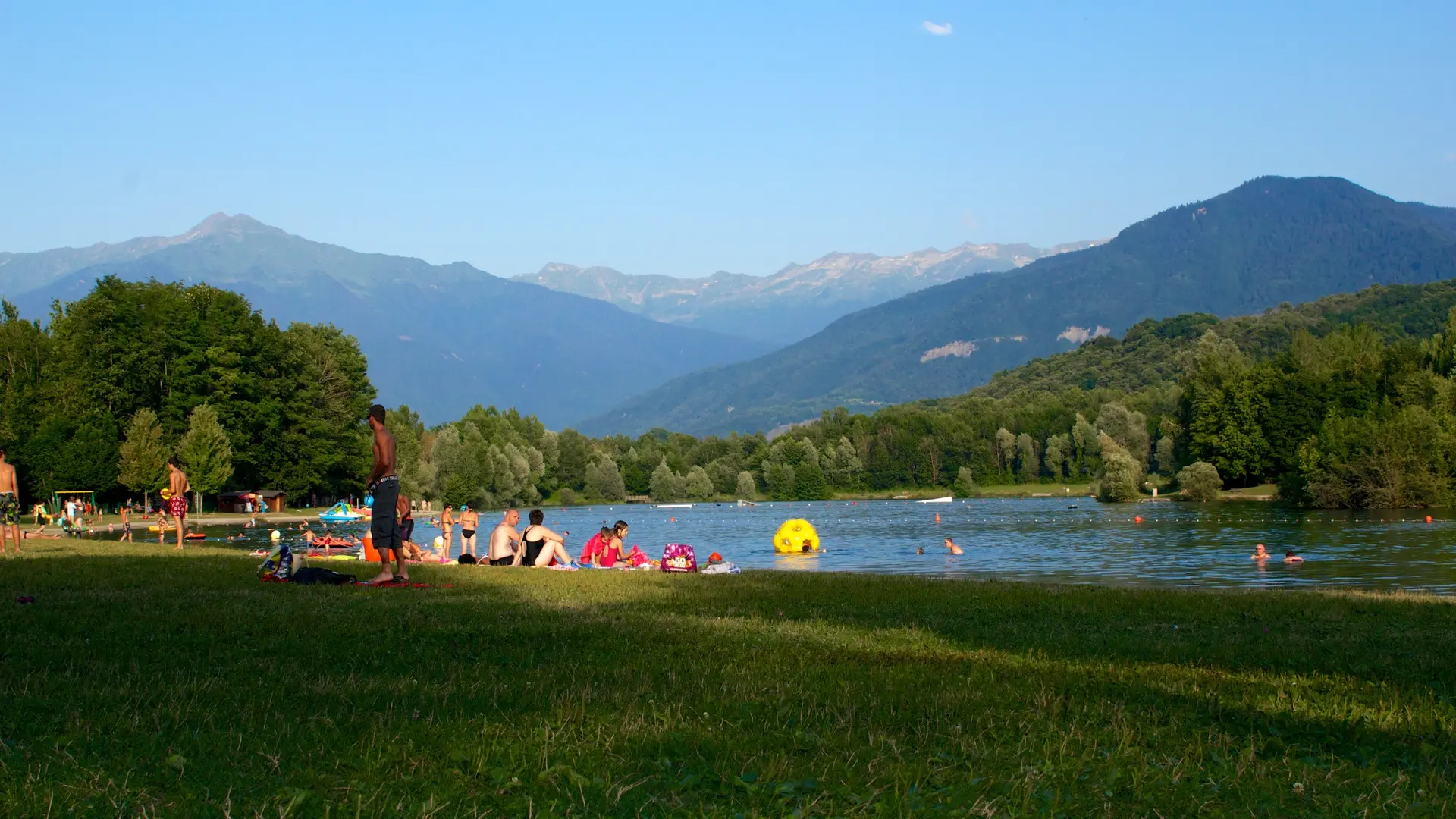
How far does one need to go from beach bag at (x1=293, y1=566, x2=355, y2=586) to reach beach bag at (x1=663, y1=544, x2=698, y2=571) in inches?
390

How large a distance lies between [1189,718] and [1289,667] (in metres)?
3.22

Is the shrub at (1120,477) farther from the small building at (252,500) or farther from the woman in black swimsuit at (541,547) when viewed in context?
the woman in black swimsuit at (541,547)

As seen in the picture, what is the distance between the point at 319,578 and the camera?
57.6 feet

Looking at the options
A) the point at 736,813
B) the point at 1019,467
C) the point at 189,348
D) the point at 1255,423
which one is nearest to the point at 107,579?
the point at 736,813

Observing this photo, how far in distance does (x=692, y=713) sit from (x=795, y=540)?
47523mm

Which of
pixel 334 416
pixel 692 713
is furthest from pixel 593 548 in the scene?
pixel 334 416

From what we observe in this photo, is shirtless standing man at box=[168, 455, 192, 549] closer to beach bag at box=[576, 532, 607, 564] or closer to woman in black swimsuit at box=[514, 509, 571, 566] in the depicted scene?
woman in black swimsuit at box=[514, 509, 571, 566]

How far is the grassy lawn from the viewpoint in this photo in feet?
19.2

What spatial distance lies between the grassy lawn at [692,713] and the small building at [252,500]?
242ft

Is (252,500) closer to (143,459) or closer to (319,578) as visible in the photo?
(143,459)

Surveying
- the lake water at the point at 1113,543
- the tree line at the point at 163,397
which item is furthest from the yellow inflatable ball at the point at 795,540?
the tree line at the point at 163,397

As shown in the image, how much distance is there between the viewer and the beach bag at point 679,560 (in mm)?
26891

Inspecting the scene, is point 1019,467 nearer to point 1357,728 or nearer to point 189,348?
point 189,348

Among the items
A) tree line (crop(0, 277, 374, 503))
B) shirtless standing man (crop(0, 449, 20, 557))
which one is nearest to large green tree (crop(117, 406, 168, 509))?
tree line (crop(0, 277, 374, 503))
